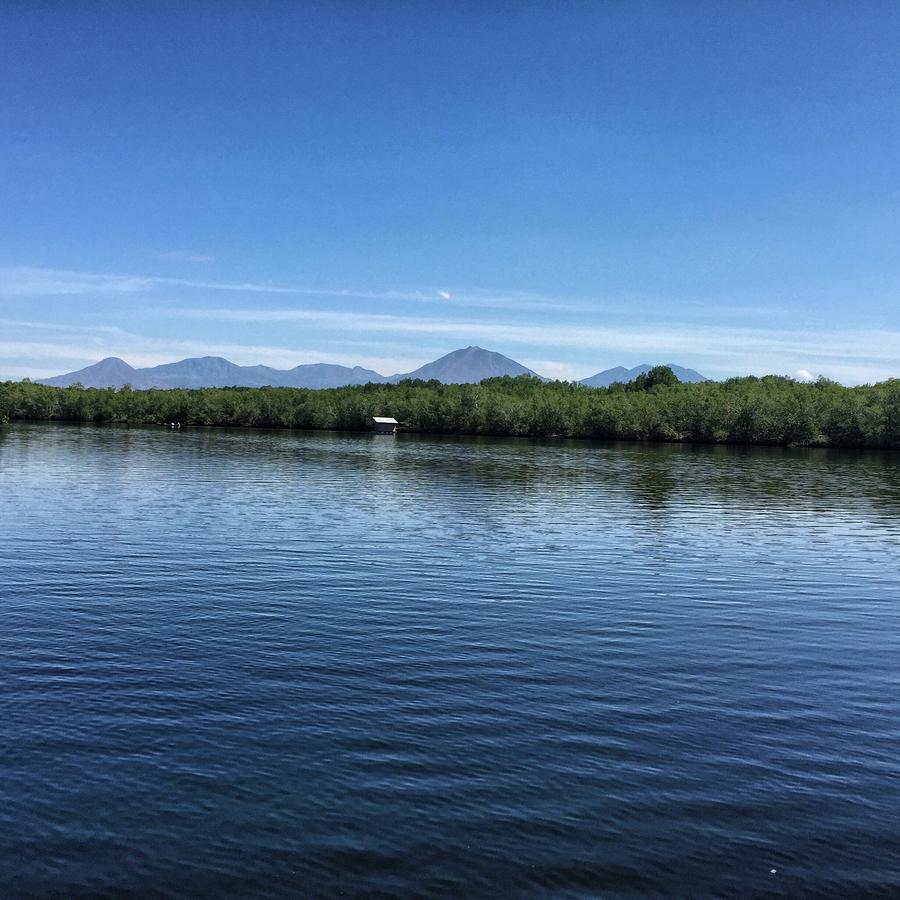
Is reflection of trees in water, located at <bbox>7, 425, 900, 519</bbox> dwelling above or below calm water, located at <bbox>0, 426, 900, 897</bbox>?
above

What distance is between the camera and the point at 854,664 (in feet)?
68.9

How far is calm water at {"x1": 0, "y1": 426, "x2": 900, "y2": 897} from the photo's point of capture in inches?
445

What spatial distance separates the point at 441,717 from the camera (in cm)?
1617

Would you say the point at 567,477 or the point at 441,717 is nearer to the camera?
the point at 441,717

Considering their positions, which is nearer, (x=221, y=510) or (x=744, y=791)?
(x=744, y=791)

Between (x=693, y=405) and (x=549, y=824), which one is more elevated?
(x=693, y=405)

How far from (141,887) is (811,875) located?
8621 mm

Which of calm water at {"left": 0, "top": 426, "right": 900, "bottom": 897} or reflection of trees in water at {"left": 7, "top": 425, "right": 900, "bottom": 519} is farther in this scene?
reflection of trees in water at {"left": 7, "top": 425, "right": 900, "bottom": 519}

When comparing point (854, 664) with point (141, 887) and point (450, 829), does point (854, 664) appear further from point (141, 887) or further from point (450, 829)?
point (141, 887)

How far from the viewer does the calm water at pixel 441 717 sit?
1130cm

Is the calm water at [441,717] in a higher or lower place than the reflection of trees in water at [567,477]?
lower

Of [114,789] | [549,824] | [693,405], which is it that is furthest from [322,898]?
[693,405]

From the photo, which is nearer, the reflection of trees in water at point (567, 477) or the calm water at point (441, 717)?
the calm water at point (441, 717)

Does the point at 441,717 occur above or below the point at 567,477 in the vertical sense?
below
